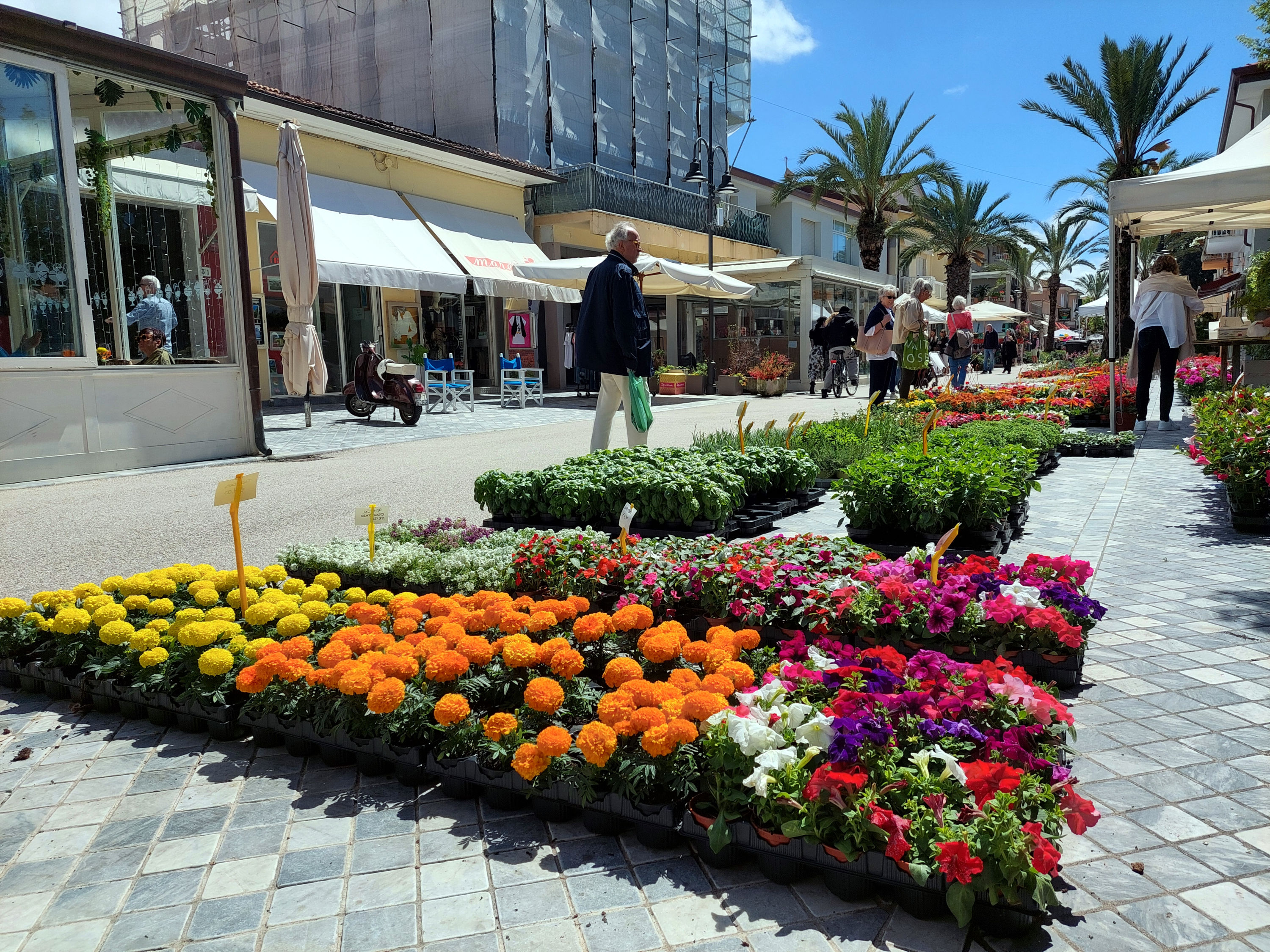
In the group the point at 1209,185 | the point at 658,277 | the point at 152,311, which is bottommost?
the point at 152,311

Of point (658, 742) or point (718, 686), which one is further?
point (718, 686)

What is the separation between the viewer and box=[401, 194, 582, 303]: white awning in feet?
51.9

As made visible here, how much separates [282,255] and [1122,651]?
9.06 metres

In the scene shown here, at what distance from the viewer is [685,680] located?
2533mm

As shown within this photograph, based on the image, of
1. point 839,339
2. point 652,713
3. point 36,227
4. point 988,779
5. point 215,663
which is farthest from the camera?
point 839,339

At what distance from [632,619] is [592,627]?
157 mm

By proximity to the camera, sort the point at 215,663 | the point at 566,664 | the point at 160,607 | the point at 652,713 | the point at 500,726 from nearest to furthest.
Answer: the point at 652,713
the point at 500,726
the point at 566,664
the point at 215,663
the point at 160,607

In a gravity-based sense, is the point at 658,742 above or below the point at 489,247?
below

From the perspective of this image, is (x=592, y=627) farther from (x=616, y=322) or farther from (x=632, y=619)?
(x=616, y=322)

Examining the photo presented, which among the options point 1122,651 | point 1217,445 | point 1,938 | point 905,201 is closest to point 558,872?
point 1,938

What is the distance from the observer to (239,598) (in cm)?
346

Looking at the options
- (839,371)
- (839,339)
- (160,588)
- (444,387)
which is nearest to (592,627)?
(160,588)

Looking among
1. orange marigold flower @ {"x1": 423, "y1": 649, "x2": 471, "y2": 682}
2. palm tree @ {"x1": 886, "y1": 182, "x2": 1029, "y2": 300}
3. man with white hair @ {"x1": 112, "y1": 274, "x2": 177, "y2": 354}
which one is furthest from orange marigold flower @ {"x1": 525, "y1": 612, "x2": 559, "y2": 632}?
palm tree @ {"x1": 886, "y1": 182, "x2": 1029, "y2": 300}

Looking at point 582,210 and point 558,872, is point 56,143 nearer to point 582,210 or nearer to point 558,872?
point 558,872
